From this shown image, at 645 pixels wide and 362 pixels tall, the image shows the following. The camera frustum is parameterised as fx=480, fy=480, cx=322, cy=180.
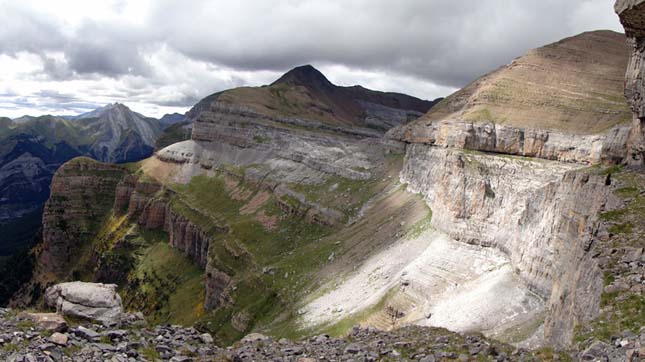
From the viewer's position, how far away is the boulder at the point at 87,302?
20.5 m

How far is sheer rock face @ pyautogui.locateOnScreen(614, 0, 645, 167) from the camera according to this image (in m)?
27.3

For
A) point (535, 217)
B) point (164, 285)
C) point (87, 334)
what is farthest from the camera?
point (164, 285)

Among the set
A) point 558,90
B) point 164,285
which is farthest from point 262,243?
point 558,90

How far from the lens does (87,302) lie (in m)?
21.1

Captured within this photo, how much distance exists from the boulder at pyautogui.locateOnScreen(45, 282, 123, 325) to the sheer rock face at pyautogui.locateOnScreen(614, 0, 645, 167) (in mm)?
30617

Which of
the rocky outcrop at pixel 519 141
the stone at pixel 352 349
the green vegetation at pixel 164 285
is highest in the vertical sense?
the rocky outcrop at pixel 519 141

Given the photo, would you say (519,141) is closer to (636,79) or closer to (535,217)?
(535,217)

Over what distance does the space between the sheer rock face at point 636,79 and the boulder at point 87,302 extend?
100 feet

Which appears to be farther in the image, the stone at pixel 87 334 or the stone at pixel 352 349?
the stone at pixel 352 349

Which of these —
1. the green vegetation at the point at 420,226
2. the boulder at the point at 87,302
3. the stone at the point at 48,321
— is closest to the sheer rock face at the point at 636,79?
the boulder at the point at 87,302

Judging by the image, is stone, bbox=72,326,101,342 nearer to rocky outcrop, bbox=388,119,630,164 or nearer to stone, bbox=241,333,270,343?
stone, bbox=241,333,270,343

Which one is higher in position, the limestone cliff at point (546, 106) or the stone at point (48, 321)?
the limestone cliff at point (546, 106)

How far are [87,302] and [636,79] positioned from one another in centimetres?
3293

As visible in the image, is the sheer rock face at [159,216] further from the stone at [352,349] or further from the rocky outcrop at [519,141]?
the stone at [352,349]
